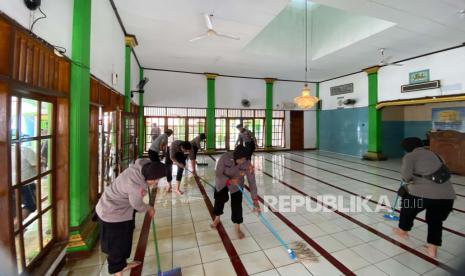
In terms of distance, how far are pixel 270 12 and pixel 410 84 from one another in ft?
20.4

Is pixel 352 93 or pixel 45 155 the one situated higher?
pixel 352 93

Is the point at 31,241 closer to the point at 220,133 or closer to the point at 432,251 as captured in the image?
the point at 432,251

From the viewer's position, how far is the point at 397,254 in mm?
2434

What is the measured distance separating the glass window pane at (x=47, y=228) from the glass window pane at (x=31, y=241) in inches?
4.1

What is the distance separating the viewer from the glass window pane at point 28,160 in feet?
5.98

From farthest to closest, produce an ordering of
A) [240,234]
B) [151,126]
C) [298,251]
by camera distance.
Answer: [151,126]
[240,234]
[298,251]

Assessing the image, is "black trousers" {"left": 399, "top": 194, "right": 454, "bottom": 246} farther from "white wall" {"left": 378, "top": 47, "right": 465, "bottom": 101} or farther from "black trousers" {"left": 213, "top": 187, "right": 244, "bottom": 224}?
"white wall" {"left": 378, "top": 47, "right": 465, "bottom": 101}

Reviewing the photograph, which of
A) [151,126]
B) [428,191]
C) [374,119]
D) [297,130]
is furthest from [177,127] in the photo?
[428,191]

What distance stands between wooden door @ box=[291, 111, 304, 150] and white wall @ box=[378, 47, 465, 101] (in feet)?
12.9

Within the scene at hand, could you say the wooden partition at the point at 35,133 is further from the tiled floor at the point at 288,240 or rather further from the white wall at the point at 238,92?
the white wall at the point at 238,92

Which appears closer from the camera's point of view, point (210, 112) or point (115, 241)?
point (115, 241)

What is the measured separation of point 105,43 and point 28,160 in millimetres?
2542

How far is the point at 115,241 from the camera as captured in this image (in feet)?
5.99

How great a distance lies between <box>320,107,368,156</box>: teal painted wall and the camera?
9266 mm
